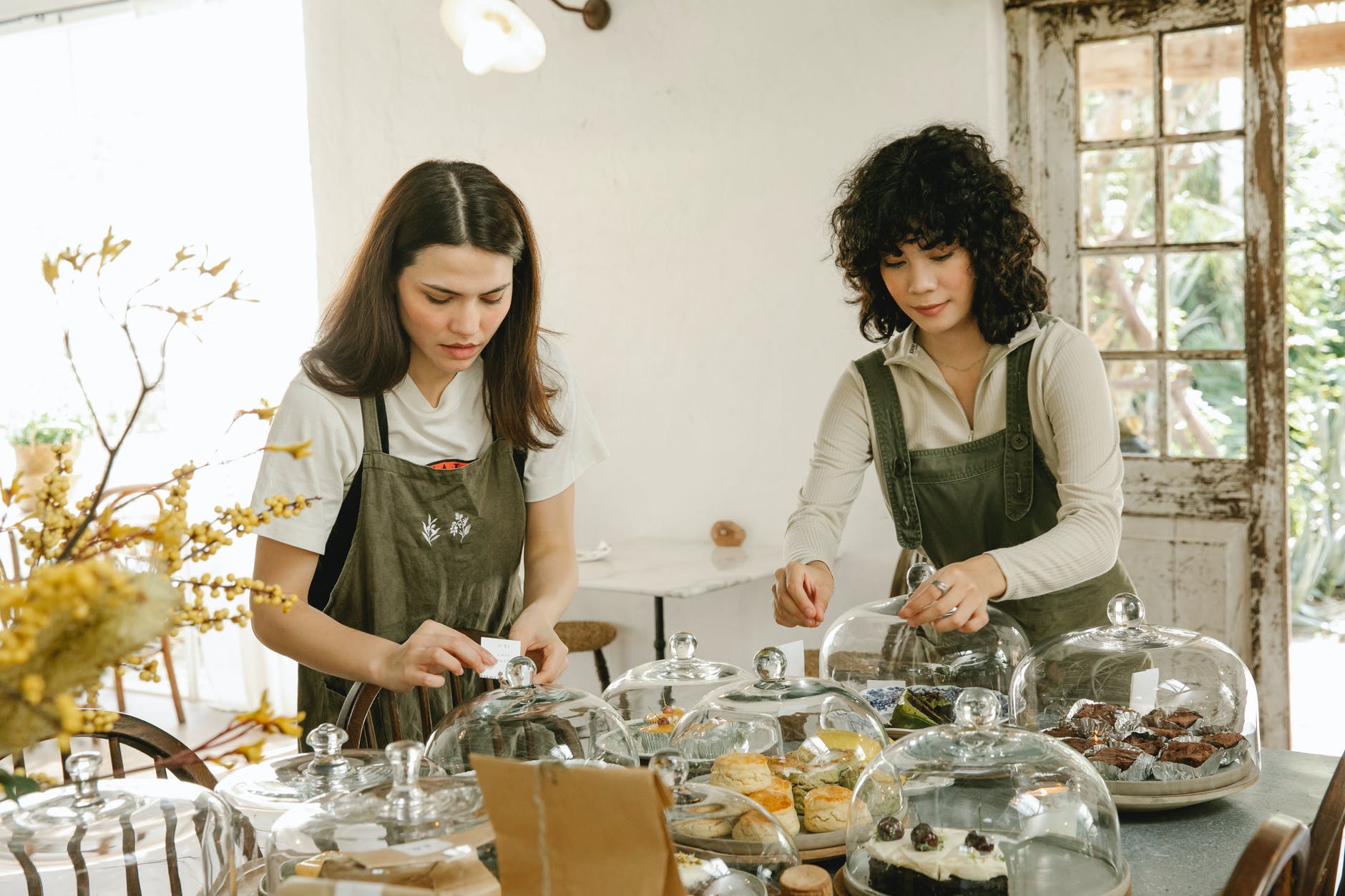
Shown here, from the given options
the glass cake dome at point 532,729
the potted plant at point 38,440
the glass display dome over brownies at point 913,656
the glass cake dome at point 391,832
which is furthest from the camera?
the potted plant at point 38,440

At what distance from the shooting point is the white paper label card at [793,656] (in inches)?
58.2

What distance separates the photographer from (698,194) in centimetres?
395

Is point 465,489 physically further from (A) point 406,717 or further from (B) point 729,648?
(B) point 729,648

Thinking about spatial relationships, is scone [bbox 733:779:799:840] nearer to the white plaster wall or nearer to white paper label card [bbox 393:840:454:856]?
white paper label card [bbox 393:840:454:856]

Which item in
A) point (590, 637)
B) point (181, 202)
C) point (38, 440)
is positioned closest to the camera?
point (590, 637)

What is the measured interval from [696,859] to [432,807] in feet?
0.71

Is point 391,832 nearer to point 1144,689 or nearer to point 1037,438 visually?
point 1144,689

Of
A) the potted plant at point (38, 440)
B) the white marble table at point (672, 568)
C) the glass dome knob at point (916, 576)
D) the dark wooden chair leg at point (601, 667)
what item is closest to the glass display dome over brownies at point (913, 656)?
the glass dome knob at point (916, 576)

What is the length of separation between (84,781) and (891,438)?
4.78 ft

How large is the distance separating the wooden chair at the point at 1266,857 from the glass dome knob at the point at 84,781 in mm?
808

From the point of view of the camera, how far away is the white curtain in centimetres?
466

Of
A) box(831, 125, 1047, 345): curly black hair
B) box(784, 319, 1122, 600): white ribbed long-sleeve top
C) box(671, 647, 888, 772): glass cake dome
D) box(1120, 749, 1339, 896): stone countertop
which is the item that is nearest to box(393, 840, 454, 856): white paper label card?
box(671, 647, 888, 772): glass cake dome

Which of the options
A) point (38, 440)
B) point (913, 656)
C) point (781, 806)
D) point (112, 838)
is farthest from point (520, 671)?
point (38, 440)

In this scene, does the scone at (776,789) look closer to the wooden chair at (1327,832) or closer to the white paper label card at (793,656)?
the white paper label card at (793,656)
